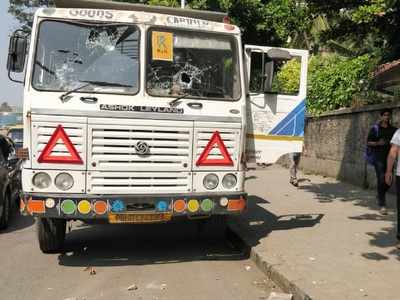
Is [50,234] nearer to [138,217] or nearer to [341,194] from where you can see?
[138,217]

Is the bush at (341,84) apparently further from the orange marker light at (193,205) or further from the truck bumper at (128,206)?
the orange marker light at (193,205)

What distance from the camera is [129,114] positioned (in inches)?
256

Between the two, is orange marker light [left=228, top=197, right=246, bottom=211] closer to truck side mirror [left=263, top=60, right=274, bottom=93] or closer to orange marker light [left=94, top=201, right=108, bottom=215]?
orange marker light [left=94, top=201, right=108, bottom=215]

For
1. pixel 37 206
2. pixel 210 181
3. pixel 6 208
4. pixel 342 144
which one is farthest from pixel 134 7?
pixel 342 144

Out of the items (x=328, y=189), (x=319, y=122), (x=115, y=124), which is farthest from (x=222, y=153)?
(x=319, y=122)

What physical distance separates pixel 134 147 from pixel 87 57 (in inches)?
Answer: 48.0

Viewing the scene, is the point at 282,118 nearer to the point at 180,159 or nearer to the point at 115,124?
the point at 180,159

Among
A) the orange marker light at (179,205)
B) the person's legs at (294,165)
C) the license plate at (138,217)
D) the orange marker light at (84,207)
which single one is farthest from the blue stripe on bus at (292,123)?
the person's legs at (294,165)

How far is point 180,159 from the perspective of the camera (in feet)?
22.1

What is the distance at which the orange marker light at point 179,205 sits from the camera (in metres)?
6.66

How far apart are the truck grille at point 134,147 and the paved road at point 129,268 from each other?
1227 mm

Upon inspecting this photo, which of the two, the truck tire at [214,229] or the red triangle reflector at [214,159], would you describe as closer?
the red triangle reflector at [214,159]

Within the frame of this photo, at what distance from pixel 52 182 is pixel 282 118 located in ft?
10.6

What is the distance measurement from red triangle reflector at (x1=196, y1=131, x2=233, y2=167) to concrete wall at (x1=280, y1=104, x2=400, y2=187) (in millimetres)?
5880
